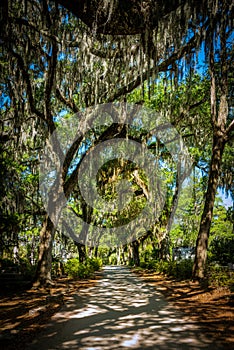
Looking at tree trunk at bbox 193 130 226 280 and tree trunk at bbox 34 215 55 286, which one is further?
tree trunk at bbox 193 130 226 280

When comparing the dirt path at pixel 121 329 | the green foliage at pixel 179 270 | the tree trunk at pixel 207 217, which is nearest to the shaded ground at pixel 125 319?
the dirt path at pixel 121 329

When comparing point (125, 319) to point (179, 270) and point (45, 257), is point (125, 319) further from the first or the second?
point (179, 270)

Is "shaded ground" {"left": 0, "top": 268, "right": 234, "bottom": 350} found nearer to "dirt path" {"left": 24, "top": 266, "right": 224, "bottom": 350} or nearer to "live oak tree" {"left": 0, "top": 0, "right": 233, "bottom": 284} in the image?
"dirt path" {"left": 24, "top": 266, "right": 224, "bottom": 350}

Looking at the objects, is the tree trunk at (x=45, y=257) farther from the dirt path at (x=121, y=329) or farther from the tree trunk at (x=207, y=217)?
the tree trunk at (x=207, y=217)

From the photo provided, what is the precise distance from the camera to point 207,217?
11.1 meters

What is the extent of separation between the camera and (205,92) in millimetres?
13016

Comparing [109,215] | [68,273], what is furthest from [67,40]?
[109,215]

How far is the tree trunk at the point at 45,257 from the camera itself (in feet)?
34.8

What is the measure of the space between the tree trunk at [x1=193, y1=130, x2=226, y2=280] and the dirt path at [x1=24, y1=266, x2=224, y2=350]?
4.08 meters

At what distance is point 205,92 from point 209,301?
29.8ft

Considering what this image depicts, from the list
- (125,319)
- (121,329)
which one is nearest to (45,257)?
(125,319)

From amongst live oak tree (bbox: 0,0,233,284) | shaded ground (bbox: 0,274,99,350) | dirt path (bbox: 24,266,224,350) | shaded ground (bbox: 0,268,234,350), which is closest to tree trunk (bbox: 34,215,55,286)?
live oak tree (bbox: 0,0,233,284)

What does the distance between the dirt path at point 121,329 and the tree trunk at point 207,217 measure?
408 centimetres

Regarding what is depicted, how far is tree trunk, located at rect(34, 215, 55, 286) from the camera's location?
10602mm
